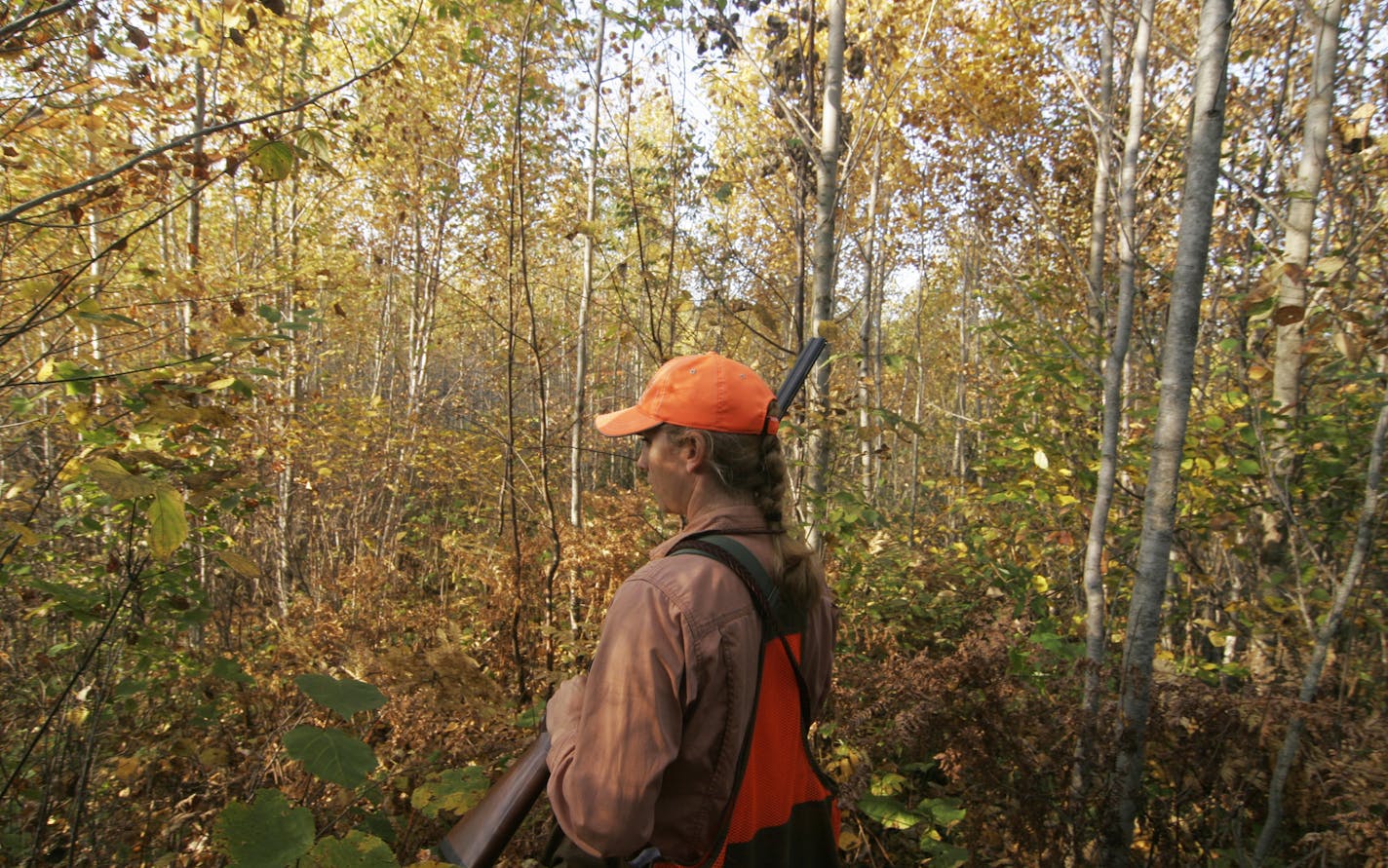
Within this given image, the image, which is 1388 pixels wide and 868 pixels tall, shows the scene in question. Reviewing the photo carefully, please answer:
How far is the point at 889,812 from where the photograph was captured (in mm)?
2725

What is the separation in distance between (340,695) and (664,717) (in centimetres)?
116

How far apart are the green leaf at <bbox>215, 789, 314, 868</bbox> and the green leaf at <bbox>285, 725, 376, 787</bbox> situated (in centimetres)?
10

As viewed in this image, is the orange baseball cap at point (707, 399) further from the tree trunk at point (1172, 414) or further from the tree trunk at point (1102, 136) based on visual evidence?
the tree trunk at point (1102, 136)

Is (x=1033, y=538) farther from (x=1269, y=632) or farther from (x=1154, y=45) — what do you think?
(x=1154, y=45)

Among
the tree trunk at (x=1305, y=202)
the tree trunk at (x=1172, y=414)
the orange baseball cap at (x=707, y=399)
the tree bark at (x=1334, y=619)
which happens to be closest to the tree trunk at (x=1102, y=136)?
the tree trunk at (x=1305, y=202)

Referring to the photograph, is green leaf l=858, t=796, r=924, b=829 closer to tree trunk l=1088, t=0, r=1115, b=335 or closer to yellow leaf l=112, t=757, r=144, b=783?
tree trunk l=1088, t=0, r=1115, b=335

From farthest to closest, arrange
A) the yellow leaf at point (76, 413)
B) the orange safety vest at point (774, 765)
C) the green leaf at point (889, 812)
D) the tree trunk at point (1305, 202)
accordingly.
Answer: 1. the tree trunk at point (1305, 202)
2. the green leaf at point (889, 812)
3. the yellow leaf at point (76, 413)
4. the orange safety vest at point (774, 765)

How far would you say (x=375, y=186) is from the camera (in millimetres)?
8797

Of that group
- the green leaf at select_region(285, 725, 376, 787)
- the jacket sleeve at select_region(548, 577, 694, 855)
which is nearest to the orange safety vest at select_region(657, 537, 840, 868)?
the jacket sleeve at select_region(548, 577, 694, 855)

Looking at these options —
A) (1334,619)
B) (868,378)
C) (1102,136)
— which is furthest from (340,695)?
(1102,136)

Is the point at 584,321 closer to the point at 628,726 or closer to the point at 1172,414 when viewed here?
the point at 1172,414

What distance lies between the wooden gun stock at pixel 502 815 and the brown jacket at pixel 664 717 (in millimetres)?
166

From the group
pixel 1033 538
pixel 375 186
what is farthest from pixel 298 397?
pixel 1033 538

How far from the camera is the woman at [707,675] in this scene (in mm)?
1242
